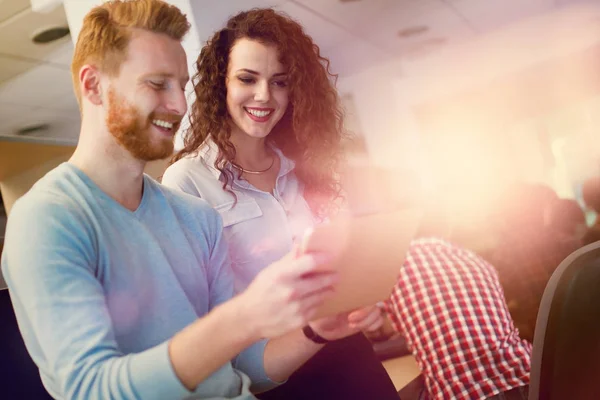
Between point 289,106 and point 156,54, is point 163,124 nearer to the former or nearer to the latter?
point 156,54

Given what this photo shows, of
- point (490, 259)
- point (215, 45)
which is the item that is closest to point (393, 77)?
point (490, 259)

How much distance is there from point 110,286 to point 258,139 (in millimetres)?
622

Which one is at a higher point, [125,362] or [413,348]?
[125,362]

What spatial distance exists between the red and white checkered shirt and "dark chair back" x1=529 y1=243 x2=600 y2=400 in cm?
50

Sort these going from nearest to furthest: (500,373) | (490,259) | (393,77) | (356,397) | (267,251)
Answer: (356,397)
(267,251)
(500,373)
(490,259)
(393,77)

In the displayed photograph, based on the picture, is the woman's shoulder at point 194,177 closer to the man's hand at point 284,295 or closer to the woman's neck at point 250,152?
the woman's neck at point 250,152

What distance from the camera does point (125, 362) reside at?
0.54 m

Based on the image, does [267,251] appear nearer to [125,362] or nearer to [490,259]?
[125,362]

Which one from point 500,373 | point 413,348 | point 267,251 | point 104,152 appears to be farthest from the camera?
point 413,348

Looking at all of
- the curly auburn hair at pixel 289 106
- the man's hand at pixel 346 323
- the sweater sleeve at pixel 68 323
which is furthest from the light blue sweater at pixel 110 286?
the curly auburn hair at pixel 289 106

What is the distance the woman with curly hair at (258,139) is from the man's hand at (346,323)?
29 centimetres

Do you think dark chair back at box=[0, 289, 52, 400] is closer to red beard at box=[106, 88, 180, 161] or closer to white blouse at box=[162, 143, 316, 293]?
red beard at box=[106, 88, 180, 161]

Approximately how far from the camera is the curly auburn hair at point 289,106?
113 cm

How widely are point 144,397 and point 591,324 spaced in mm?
647
